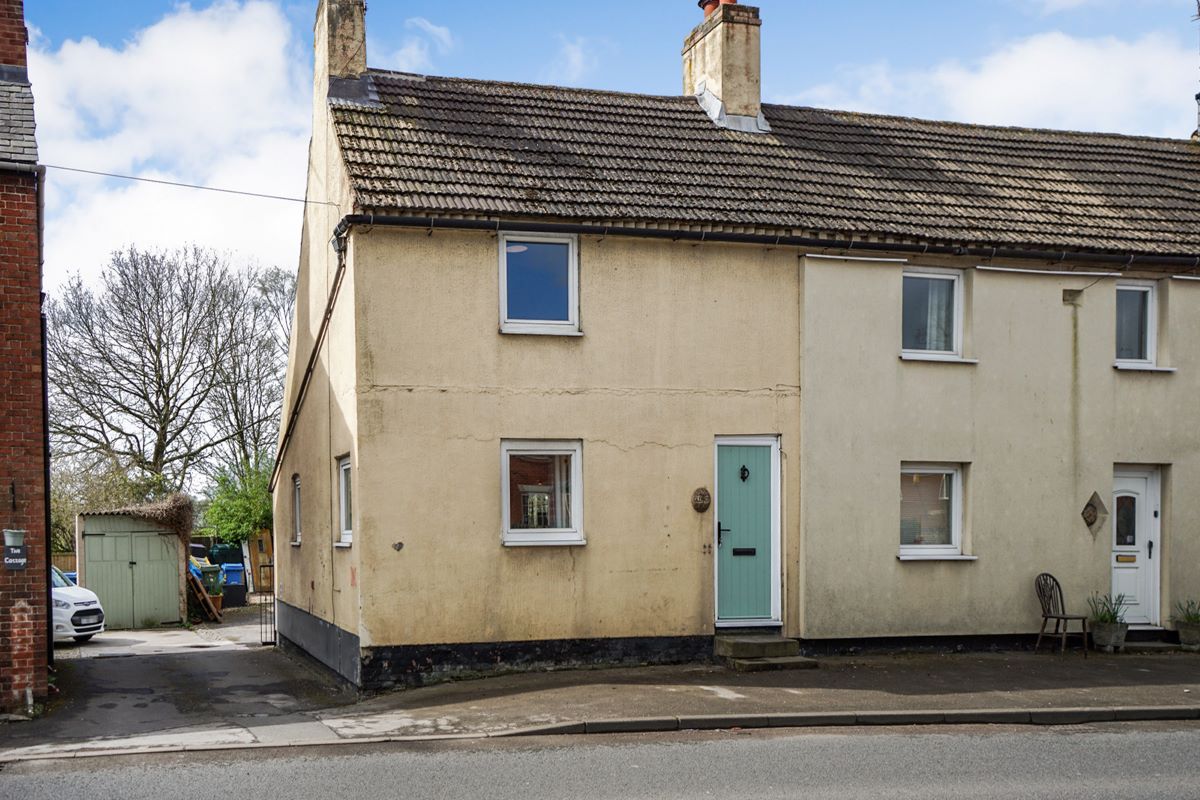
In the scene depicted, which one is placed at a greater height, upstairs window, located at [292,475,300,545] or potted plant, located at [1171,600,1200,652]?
upstairs window, located at [292,475,300,545]

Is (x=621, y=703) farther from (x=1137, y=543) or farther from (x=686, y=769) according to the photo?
(x=1137, y=543)

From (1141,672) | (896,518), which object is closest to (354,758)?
(896,518)

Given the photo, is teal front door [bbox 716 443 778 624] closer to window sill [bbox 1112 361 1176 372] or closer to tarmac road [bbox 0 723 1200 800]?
tarmac road [bbox 0 723 1200 800]

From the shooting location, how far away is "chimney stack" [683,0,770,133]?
17453 millimetres

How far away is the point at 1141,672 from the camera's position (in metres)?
14.4

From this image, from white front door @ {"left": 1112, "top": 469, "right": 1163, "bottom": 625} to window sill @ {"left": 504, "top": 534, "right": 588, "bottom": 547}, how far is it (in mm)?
7616

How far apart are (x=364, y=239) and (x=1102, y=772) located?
9183 millimetres

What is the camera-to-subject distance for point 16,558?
1247cm

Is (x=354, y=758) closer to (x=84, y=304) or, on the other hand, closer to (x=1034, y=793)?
(x=1034, y=793)

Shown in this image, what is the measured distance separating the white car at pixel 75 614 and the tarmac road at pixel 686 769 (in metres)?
13.0

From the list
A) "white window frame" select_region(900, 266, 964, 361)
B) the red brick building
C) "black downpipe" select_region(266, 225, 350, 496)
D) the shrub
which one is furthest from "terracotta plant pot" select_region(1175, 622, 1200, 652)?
the red brick building

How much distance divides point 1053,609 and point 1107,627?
0.69 meters

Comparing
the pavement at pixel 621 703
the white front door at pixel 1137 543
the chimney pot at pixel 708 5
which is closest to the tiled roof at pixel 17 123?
the pavement at pixel 621 703

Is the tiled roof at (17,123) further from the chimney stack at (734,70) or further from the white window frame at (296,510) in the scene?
the chimney stack at (734,70)
